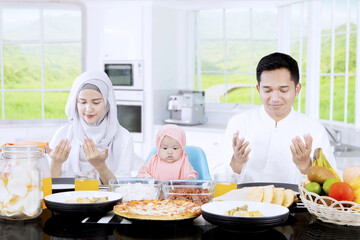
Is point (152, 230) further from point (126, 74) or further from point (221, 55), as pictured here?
point (221, 55)

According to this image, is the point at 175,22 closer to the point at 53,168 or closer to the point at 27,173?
the point at 53,168

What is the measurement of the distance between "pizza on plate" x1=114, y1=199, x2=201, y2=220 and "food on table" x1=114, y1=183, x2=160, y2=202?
8 cm

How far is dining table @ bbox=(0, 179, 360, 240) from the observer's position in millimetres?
1502

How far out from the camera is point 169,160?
8.49ft

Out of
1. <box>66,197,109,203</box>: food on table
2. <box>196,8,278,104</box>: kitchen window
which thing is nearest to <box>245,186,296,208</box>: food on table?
<box>66,197,109,203</box>: food on table

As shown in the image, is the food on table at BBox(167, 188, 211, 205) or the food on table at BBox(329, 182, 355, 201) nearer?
the food on table at BBox(329, 182, 355, 201)

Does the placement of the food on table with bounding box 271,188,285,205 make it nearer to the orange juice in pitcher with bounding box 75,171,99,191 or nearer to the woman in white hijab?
the orange juice in pitcher with bounding box 75,171,99,191

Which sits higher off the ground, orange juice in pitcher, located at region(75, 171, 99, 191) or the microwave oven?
the microwave oven

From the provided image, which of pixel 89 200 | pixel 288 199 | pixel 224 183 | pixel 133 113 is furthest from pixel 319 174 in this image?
pixel 133 113

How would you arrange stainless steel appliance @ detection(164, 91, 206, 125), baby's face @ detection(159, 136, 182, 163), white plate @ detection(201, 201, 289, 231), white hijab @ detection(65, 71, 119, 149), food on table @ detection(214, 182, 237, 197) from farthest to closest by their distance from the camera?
1. stainless steel appliance @ detection(164, 91, 206, 125)
2. white hijab @ detection(65, 71, 119, 149)
3. baby's face @ detection(159, 136, 182, 163)
4. food on table @ detection(214, 182, 237, 197)
5. white plate @ detection(201, 201, 289, 231)

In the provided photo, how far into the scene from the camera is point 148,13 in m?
5.24

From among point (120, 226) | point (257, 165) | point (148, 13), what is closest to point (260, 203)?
point (120, 226)

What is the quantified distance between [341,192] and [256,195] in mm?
331

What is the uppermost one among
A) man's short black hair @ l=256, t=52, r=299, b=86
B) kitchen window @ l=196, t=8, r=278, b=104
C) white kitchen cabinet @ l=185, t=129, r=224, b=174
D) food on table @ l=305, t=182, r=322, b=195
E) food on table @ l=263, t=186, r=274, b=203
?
kitchen window @ l=196, t=8, r=278, b=104
